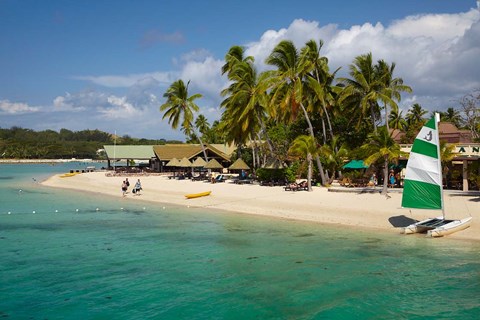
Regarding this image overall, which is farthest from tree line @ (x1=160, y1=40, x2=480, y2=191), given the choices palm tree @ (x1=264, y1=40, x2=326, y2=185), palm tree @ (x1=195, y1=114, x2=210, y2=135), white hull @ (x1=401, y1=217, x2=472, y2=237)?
palm tree @ (x1=195, y1=114, x2=210, y2=135)

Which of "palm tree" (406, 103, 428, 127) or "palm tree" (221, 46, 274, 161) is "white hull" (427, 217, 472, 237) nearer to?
"palm tree" (221, 46, 274, 161)

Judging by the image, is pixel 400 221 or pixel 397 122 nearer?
pixel 400 221

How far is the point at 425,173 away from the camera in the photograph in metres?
19.3

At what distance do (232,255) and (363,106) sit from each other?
2249 centimetres

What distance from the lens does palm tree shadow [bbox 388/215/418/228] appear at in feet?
67.2

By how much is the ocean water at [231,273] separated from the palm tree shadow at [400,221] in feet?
5.20

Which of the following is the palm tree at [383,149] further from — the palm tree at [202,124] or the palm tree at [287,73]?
the palm tree at [202,124]

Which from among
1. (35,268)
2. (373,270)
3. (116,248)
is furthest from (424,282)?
(35,268)

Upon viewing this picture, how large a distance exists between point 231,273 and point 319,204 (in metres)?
13.0

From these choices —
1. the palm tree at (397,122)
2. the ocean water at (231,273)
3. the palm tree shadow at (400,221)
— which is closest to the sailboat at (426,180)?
the palm tree shadow at (400,221)

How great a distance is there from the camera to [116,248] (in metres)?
17.5

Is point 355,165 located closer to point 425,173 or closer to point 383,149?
point 383,149

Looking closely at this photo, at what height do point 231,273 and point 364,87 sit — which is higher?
point 364,87

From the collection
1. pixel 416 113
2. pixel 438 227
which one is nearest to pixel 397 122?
pixel 416 113
